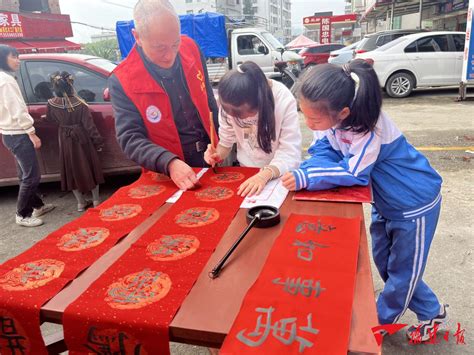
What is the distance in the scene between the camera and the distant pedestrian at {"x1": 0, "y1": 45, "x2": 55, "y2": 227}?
3.15m

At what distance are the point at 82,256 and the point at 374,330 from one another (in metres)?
0.83

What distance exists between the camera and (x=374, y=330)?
745mm

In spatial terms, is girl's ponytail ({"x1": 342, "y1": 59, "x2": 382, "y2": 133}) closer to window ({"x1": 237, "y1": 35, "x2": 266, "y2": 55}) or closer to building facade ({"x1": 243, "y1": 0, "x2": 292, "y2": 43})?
window ({"x1": 237, "y1": 35, "x2": 266, "y2": 55})

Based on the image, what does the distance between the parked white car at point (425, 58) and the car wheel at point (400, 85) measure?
5 centimetres

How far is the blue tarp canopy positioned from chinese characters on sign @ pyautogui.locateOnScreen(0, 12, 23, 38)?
30.7ft

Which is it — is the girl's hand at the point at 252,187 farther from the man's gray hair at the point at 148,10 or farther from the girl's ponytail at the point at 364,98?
the man's gray hair at the point at 148,10

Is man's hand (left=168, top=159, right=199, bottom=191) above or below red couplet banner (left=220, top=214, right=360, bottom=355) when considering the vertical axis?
above

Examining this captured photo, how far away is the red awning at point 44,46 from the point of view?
51.0 feet

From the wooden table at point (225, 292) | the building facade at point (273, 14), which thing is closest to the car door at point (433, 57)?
the wooden table at point (225, 292)

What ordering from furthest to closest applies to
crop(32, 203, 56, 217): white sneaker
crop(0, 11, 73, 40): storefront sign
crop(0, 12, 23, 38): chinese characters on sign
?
crop(0, 11, 73, 40): storefront sign → crop(0, 12, 23, 38): chinese characters on sign → crop(32, 203, 56, 217): white sneaker

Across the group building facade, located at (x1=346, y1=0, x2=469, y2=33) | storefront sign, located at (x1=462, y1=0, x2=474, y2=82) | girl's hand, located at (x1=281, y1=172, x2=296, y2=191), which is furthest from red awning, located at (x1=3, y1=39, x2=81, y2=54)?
girl's hand, located at (x1=281, y1=172, x2=296, y2=191)

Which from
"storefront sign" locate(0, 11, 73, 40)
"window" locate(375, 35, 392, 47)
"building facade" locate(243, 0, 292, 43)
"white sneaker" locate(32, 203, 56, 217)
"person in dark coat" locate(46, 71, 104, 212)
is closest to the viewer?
"person in dark coat" locate(46, 71, 104, 212)

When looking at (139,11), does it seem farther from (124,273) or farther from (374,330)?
(374,330)

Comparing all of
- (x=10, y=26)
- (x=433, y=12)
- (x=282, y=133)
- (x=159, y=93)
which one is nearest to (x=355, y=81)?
(x=282, y=133)
